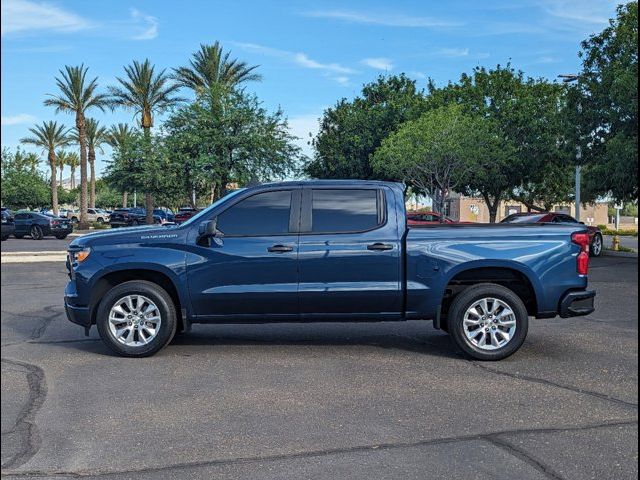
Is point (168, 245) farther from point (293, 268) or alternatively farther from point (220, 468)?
point (220, 468)

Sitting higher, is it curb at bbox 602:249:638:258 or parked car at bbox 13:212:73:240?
parked car at bbox 13:212:73:240

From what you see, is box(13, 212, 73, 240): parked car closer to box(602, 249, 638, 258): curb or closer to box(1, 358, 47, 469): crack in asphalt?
box(602, 249, 638, 258): curb

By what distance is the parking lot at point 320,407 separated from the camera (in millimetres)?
4121

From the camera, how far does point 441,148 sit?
3406cm

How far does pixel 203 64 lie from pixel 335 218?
36.6 meters

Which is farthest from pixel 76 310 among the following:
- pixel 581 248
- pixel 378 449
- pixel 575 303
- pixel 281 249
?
pixel 581 248

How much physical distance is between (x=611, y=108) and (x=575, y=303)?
18.2 m

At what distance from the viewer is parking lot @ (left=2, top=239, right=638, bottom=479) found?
4121 mm

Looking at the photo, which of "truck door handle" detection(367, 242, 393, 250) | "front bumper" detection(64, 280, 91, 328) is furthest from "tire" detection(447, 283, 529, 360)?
"front bumper" detection(64, 280, 91, 328)

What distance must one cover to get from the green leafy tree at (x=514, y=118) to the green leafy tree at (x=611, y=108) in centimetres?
846

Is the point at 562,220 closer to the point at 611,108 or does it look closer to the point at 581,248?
the point at 611,108

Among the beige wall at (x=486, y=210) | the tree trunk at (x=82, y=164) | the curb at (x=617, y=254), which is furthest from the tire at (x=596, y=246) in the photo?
the beige wall at (x=486, y=210)

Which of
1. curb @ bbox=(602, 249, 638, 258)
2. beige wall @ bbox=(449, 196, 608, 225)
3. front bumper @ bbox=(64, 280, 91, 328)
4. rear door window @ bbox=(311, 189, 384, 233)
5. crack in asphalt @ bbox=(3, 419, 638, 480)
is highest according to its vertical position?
beige wall @ bbox=(449, 196, 608, 225)

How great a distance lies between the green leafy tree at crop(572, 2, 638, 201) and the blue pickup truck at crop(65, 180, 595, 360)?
1487 centimetres
